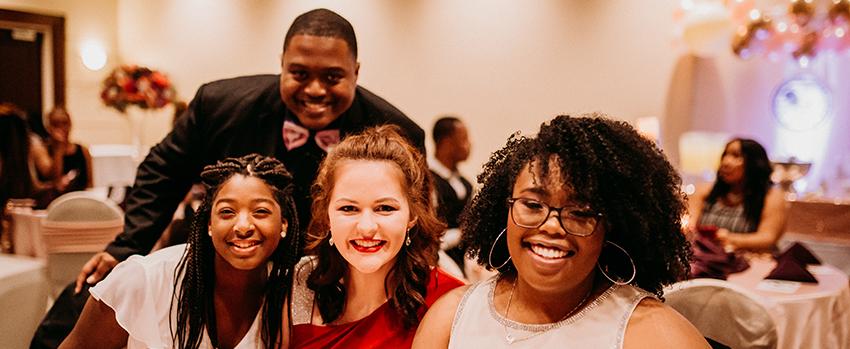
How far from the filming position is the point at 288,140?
2.28 meters

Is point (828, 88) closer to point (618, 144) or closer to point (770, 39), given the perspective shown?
point (770, 39)

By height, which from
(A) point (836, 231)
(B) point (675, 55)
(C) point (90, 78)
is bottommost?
(A) point (836, 231)

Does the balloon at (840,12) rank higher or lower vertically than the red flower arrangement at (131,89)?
higher

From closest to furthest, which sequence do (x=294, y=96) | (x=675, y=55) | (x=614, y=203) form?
(x=614, y=203)
(x=294, y=96)
(x=675, y=55)

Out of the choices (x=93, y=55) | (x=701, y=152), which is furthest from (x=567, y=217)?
(x=93, y=55)

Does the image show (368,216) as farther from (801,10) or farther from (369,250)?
(801,10)

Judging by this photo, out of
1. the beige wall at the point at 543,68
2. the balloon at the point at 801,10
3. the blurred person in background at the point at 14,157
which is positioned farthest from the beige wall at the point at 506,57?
the blurred person in background at the point at 14,157

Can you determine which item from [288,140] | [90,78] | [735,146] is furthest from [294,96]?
[90,78]

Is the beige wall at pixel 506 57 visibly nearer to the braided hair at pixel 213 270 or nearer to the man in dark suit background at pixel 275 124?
the man in dark suit background at pixel 275 124

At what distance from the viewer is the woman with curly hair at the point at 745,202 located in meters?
3.91

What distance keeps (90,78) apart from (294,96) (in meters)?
7.62

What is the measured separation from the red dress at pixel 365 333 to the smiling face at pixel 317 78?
66 centimetres

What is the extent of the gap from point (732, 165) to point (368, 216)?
2.98 m

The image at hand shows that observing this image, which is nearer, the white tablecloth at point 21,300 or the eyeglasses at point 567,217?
the eyeglasses at point 567,217
